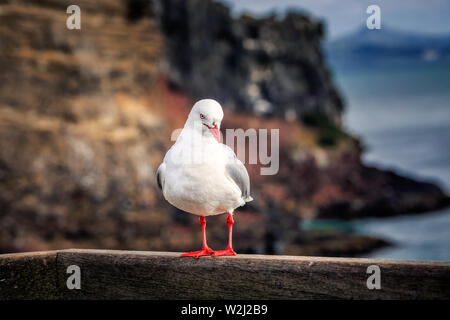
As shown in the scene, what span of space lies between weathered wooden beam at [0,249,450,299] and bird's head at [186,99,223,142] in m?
0.39

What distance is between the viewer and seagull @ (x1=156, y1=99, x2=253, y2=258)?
6.69 feet

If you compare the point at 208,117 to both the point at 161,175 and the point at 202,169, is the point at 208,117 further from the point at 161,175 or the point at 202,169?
the point at 161,175

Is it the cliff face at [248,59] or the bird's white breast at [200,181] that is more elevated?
the cliff face at [248,59]

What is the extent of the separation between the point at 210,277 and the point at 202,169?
1.08 ft

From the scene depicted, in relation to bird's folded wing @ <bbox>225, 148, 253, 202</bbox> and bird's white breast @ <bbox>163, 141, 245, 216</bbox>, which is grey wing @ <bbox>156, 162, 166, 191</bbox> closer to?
bird's white breast @ <bbox>163, 141, 245, 216</bbox>

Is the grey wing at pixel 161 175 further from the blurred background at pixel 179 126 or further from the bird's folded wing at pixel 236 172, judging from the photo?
the blurred background at pixel 179 126

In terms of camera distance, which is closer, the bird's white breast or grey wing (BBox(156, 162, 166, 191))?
the bird's white breast

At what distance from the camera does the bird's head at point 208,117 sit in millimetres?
2023

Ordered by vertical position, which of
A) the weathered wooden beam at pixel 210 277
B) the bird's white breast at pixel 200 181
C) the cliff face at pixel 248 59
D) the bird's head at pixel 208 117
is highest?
the cliff face at pixel 248 59

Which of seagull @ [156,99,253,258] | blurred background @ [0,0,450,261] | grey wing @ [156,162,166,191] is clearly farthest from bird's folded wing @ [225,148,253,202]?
blurred background @ [0,0,450,261]

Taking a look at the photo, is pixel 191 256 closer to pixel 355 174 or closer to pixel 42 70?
pixel 42 70

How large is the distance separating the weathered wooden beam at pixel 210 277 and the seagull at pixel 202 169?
0.11 metres

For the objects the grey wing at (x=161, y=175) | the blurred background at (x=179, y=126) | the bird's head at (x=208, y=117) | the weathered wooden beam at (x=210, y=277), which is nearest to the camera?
the weathered wooden beam at (x=210, y=277)

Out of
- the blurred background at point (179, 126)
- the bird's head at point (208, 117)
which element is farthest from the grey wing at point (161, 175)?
the blurred background at point (179, 126)
